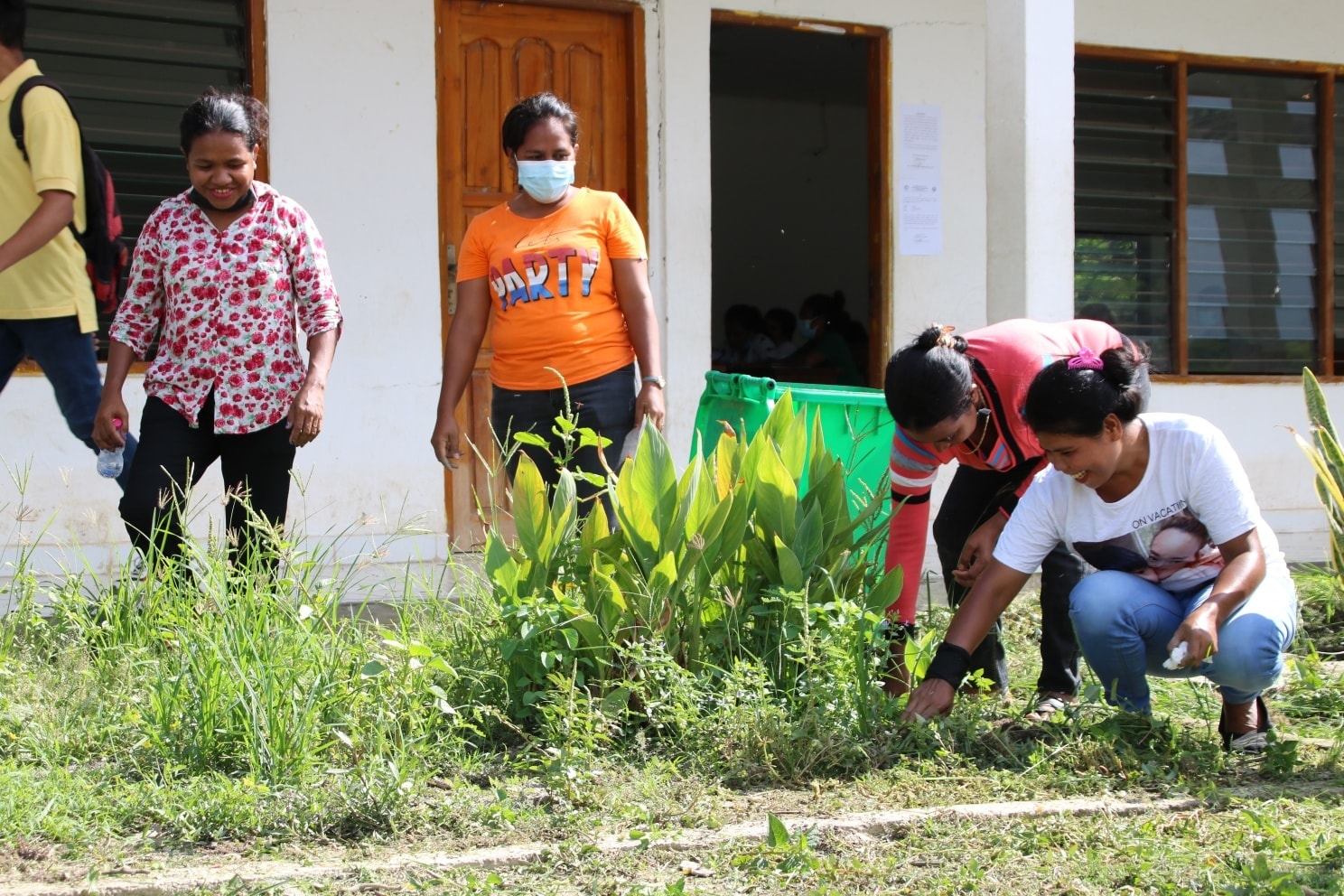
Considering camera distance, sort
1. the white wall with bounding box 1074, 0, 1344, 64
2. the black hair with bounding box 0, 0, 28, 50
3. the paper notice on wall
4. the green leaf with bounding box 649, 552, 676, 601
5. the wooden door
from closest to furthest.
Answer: the green leaf with bounding box 649, 552, 676, 601 < the black hair with bounding box 0, 0, 28, 50 < the wooden door < the paper notice on wall < the white wall with bounding box 1074, 0, 1344, 64

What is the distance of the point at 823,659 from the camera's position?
3.34 metres

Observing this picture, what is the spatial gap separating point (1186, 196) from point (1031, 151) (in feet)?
10.0

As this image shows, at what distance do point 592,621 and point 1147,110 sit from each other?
574 centimetres

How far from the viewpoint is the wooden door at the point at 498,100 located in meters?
6.26

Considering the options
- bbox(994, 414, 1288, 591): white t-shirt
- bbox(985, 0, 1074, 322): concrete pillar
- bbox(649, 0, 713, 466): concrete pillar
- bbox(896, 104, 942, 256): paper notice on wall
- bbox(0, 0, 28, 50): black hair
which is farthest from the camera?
bbox(896, 104, 942, 256): paper notice on wall

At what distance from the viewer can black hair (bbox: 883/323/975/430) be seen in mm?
3109

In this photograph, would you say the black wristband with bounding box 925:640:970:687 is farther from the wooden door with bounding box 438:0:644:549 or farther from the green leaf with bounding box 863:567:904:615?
the wooden door with bounding box 438:0:644:549

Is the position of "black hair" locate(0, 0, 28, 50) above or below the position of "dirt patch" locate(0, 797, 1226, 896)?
above

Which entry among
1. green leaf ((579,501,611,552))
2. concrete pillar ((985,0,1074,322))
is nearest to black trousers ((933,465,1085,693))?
green leaf ((579,501,611,552))

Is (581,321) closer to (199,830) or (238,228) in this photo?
(238,228)

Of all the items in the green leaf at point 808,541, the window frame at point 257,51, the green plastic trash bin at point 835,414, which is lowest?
the green leaf at point 808,541

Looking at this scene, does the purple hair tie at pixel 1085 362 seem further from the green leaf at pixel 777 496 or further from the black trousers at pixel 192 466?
the black trousers at pixel 192 466

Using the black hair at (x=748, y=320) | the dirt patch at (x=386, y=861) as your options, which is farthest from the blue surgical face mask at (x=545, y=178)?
the black hair at (x=748, y=320)

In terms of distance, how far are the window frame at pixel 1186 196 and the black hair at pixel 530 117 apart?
4.19m
